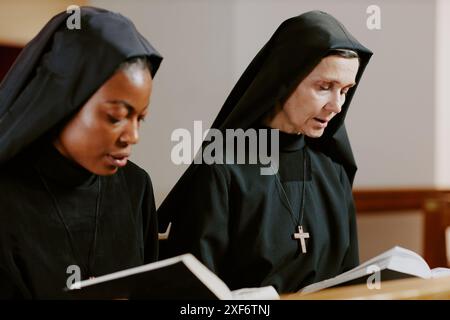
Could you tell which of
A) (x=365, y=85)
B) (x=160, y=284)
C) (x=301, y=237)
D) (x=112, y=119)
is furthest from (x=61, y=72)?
(x=365, y=85)

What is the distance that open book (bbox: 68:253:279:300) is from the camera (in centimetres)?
152

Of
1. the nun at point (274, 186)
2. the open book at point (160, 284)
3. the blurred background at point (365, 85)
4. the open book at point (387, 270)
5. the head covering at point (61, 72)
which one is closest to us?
the open book at point (160, 284)

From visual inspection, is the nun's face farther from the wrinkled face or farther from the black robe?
the wrinkled face

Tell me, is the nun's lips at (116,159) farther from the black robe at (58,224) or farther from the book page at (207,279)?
the book page at (207,279)

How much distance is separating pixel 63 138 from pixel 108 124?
141 millimetres

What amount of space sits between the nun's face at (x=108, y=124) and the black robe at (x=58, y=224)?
57 millimetres

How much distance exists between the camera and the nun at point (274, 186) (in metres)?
2.15

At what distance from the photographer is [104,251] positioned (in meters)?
1.92

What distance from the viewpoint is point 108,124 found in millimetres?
1760

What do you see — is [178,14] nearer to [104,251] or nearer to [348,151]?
[348,151]

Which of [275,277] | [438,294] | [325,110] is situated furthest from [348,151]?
[438,294]

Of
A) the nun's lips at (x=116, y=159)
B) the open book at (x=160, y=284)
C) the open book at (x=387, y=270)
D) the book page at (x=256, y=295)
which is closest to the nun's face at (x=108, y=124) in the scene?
the nun's lips at (x=116, y=159)

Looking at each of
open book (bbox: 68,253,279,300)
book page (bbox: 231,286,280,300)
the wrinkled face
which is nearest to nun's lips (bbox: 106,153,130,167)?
open book (bbox: 68,253,279,300)

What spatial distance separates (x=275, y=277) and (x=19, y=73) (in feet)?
3.51
